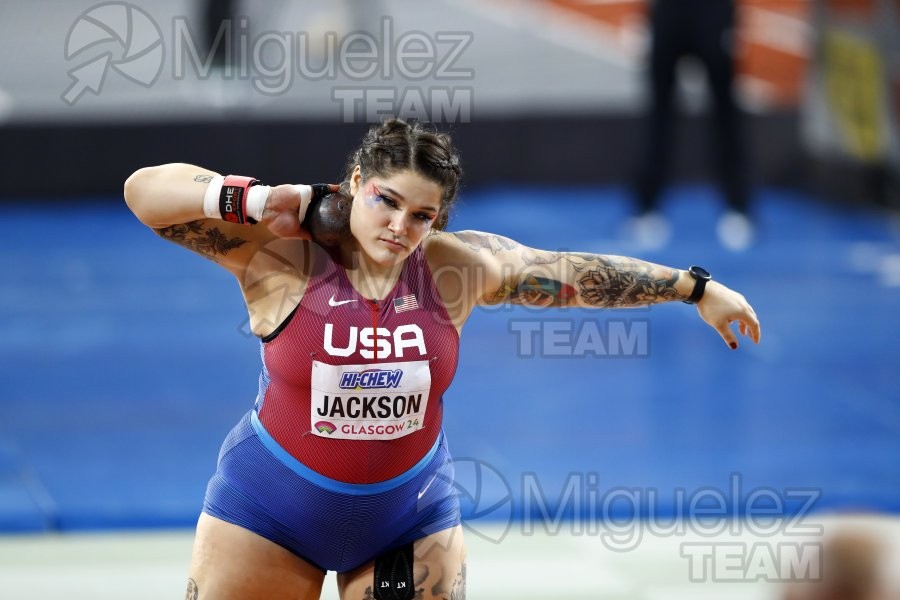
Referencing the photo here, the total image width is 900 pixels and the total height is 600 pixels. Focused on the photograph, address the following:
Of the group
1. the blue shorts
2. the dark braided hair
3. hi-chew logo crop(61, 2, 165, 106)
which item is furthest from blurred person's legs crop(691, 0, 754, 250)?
the blue shorts

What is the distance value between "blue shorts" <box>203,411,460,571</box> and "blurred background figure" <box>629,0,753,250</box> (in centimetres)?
688

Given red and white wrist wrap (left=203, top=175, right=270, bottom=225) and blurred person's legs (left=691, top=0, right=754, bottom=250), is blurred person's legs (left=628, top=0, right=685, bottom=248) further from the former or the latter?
red and white wrist wrap (left=203, top=175, right=270, bottom=225)

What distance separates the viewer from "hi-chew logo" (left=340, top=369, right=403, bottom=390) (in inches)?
125

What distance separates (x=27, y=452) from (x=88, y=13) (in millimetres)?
8188

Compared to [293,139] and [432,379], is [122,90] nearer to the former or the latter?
[293,139]

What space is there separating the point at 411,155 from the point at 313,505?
97 cm

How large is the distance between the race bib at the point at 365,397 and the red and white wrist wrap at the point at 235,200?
43cm

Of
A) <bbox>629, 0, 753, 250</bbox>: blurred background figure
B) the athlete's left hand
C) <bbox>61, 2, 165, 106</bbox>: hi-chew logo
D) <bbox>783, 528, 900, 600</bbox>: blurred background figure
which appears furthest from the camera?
<bbox>61, 2, 165, 106</bbox>: hi-chew logo

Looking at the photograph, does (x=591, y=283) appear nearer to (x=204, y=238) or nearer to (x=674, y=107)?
(x=204, y=238)

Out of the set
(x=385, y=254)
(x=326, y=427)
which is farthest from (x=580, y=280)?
(x=326, y=427)

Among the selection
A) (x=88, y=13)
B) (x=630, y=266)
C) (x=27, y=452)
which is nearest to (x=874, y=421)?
(x=630, y=266)

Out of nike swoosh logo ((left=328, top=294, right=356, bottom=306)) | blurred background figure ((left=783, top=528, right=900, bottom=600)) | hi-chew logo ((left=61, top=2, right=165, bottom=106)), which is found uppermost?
hi-chew logo ((left=61, top=2, right=165, bottom=106))

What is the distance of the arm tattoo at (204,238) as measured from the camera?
3207mm

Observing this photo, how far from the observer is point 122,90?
11594 mm
